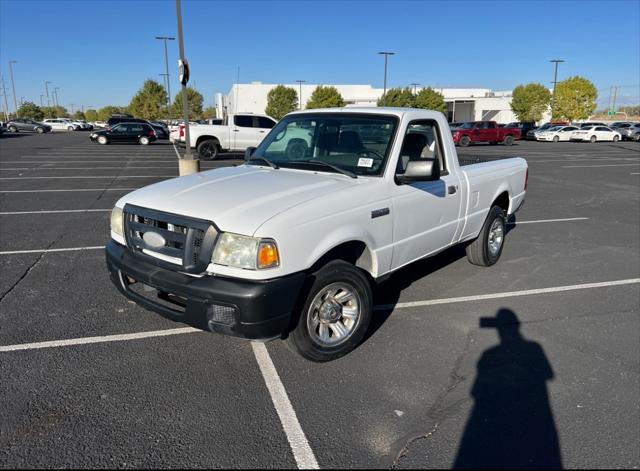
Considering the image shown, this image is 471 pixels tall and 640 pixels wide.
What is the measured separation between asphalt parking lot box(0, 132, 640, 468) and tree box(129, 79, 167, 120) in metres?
82.5

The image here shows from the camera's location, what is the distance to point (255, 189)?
3.56 m

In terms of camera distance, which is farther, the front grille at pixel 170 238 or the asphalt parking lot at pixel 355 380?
the front grille at pixel 170 238

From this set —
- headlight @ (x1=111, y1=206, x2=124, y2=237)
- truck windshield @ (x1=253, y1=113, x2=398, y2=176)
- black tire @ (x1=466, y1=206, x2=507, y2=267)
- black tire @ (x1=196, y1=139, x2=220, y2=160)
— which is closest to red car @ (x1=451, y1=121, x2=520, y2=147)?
black tire @ (x1=196, y1=139, x2=220, y2=160)

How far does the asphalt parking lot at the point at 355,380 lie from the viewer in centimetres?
267

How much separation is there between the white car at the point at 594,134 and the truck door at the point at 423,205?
1653 inches

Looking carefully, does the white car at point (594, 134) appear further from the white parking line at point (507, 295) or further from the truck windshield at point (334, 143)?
the truck windshield at point (334, 143)

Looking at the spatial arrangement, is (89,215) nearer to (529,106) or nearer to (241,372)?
(241,372)

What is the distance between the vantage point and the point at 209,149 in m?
19.5

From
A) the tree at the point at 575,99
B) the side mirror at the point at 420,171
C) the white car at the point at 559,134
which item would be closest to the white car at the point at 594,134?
the white car at the point at 559,134

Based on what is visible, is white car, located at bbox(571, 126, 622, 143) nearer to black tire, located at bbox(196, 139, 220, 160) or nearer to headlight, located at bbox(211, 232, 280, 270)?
black tire, located at bbox(196, 139, 220, 160)

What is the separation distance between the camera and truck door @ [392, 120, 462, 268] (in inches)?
160

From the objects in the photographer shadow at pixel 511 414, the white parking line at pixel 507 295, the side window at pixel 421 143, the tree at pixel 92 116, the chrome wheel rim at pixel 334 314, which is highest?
the tree at pixel 92 116

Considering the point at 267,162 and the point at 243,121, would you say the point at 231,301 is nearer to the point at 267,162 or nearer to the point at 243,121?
the point at 267,162

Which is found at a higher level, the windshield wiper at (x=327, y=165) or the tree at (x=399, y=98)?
the tree at (x=399, y=98)
